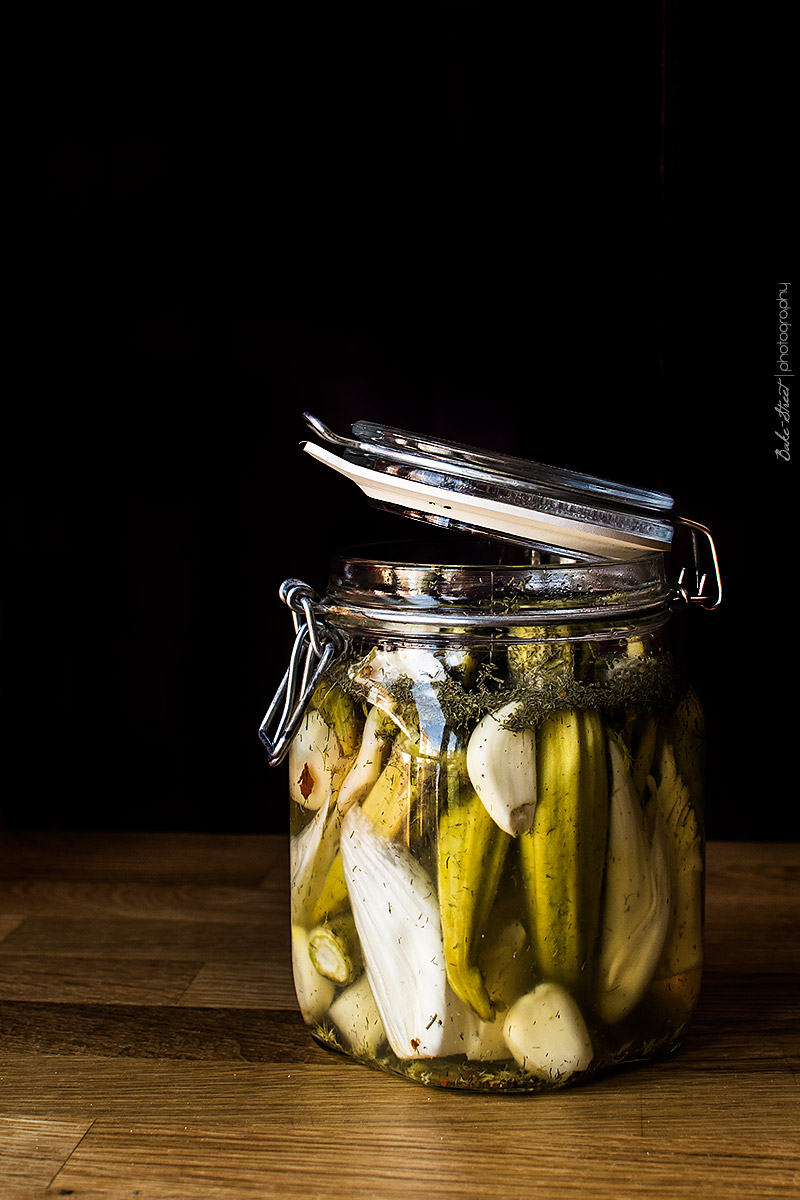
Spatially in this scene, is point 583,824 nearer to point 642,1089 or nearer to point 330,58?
point 642,1089

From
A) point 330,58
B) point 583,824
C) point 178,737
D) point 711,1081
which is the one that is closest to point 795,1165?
point 711,1081

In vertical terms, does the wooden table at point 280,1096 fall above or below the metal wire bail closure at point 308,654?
below

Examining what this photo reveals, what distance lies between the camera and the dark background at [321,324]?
0.94 meters

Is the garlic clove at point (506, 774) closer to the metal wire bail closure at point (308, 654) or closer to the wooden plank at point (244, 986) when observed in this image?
the metal wire bail closure at point (308, 654)

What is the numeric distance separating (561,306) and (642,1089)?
0.60m

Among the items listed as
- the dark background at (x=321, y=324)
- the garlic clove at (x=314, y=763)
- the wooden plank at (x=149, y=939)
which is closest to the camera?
the garlic clove at (x=314, y=763)

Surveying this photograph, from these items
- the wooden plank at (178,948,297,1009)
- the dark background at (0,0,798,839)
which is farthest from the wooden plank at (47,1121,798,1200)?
the dark background at (0,0,798,839)

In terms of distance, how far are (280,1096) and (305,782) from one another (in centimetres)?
17

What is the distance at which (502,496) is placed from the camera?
583mm

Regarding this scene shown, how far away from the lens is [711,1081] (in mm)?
628

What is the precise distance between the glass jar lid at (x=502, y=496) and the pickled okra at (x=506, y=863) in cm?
6

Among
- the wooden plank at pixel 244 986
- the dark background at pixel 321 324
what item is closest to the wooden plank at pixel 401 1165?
the wooden plank at pixel 244 986

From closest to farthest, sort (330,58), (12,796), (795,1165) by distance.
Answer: (795,1165)
(330,58)
(12,796)

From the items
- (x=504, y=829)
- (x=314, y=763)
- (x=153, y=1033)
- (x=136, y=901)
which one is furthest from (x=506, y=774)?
(x=136, y=901)
